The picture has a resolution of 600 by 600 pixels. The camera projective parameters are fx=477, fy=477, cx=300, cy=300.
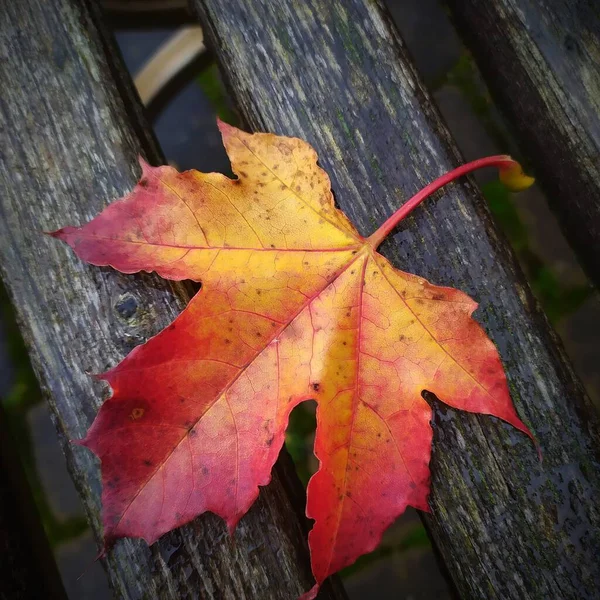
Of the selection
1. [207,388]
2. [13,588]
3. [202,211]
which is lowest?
[13,588]

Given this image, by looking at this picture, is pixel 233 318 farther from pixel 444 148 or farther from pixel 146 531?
pixel 444 148

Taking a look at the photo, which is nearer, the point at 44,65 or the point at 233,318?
the point at 233,318

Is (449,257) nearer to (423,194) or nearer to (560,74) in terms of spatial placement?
(423,194)

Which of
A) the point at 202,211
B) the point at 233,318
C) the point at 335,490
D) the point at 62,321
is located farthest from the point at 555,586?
the point at 62,321

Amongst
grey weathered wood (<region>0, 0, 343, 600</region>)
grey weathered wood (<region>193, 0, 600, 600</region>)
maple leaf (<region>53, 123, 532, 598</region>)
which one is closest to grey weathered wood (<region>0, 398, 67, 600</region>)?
grey weathered wood (<region>0, 0, 343, 600</region>)

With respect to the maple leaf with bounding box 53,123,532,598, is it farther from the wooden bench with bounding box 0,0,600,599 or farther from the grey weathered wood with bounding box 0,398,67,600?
the grey weathered wood with bounding box 0,398,67,600

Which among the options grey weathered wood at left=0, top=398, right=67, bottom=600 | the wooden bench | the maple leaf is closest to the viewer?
the maple leaf

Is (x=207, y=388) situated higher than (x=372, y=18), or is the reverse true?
(x=372, y=18)
